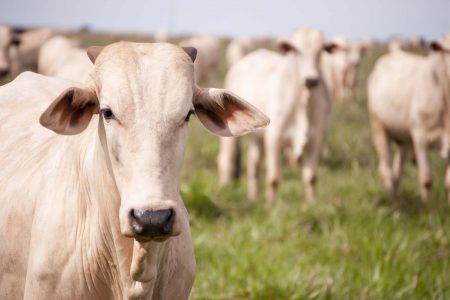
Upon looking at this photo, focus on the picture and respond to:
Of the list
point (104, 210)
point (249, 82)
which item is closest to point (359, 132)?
point (249, 82)

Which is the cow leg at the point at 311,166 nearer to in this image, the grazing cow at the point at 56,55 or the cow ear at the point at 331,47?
the cow ear at the point at 331,47

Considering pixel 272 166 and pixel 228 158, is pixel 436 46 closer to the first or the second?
pixel 272 166

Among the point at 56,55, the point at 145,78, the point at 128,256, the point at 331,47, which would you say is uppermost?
the point at 145,78

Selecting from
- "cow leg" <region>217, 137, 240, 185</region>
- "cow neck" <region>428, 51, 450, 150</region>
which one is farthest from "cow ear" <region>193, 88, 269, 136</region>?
"cow leg" <region>217, 137, 240, 185</region>

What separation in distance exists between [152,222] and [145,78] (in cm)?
60

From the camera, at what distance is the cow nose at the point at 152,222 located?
2271 mm

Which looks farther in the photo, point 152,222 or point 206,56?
point 206,56

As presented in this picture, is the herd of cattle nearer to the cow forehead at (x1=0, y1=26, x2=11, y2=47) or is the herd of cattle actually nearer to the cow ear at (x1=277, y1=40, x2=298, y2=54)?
the cow ear at (x1=277, y1=40, x2=298, y2=54)

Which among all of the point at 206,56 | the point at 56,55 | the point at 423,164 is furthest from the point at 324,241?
the point at 206,56

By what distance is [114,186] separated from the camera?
2703mm

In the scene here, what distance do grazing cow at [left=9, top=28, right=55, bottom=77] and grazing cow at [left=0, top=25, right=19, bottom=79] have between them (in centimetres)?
64

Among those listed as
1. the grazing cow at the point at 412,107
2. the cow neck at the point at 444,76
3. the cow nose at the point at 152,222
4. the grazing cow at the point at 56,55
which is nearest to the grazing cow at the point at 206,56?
the grazing cow at the point at 56,55

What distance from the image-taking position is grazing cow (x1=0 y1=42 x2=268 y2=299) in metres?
2.43

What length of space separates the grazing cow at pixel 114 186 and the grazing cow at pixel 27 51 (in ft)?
35.4
